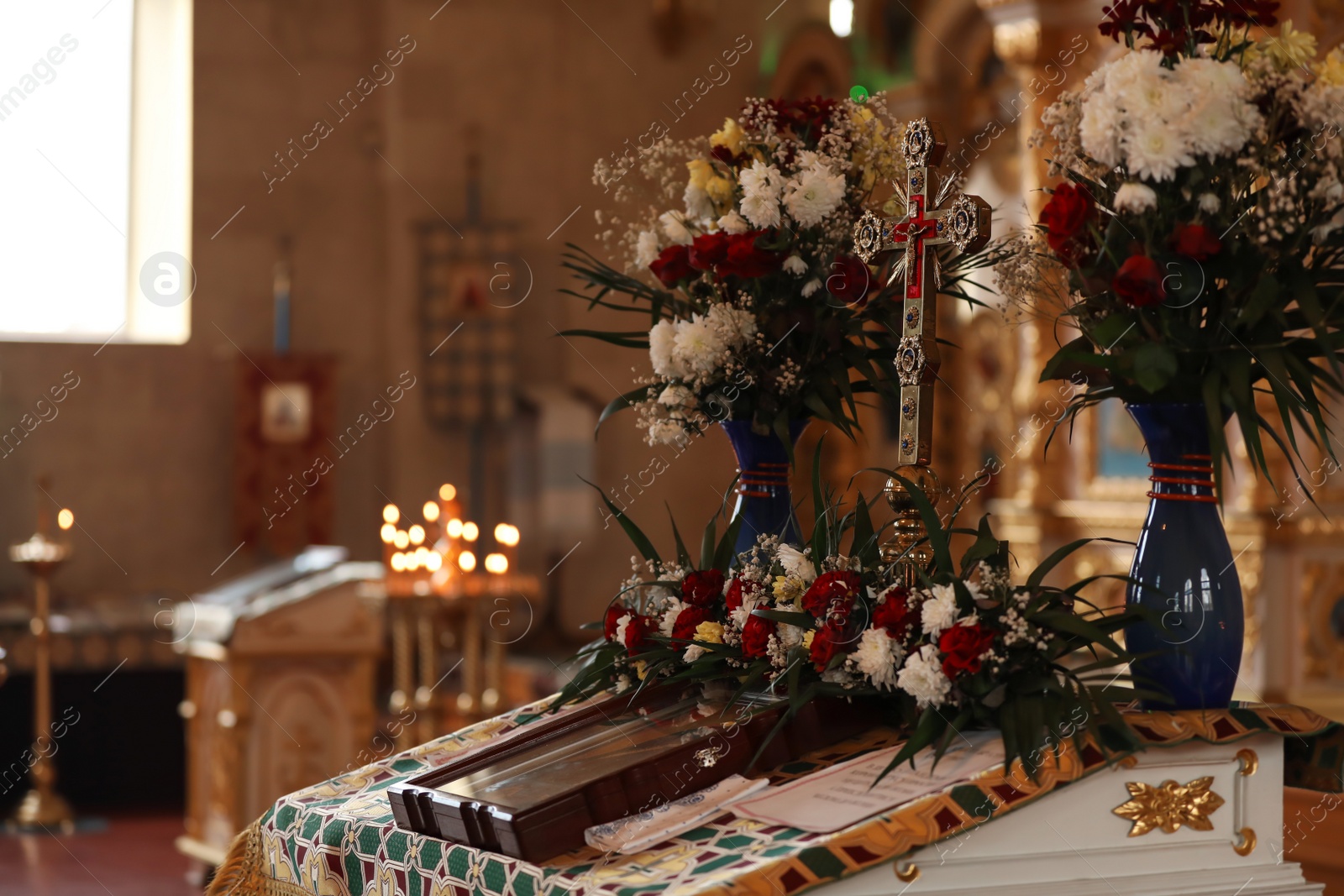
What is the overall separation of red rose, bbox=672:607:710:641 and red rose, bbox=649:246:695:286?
625 millimetres

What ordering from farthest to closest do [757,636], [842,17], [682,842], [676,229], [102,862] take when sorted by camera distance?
1. [842,17]
2. [102,862]
3. [676,229]
4. [757,636]
5. [682,842]

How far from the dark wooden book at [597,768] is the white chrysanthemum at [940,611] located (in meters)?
0.21

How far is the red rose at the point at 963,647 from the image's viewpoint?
198cm

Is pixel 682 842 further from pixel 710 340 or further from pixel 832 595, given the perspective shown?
pixel 710 340

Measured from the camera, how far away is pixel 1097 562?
748 centimetres

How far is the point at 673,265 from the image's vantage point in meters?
2.71

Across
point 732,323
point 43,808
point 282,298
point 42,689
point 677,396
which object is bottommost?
point 43,808

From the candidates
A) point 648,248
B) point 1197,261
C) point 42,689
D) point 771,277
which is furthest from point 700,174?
point 42,689

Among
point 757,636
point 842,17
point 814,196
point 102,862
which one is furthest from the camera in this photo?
point 842,17

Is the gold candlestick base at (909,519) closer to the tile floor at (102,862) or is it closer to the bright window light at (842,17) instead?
the tile floor at (102,862)

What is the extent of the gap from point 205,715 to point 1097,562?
4.15 m

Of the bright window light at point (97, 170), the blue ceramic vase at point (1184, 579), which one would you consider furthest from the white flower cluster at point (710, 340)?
the bright window light at point (97, 170)

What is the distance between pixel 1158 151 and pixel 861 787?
3.03 feet

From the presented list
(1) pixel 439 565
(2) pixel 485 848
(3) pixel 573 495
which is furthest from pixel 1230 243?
(3) pixel 573 495
